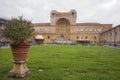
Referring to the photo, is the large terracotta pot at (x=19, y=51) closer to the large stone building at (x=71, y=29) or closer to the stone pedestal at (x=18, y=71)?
the stone pedestal at (x=18, y=71)

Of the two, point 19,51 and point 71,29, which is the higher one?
point 71,29

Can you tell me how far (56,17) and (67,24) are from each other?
15.0 feet

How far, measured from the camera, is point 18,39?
21.4 feet

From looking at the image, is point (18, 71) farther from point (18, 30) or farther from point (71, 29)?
point (71, 29)

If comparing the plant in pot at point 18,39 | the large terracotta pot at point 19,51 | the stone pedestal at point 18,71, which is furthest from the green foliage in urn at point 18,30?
the stone pedestal at point 18,71

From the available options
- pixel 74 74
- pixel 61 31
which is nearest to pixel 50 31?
pixel 61 31

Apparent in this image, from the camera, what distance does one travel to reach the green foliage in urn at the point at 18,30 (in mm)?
6480

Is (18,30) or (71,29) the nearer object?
(18,30)

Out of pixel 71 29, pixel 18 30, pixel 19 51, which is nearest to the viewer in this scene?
pixel 18 30

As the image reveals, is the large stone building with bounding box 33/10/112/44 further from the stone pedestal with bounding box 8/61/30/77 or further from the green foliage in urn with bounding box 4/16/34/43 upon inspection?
the stone pedestal with bounding box 8/61/30/77

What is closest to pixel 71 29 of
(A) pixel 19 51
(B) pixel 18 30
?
(A) pixel 19 51

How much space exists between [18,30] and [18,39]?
0.94 ft

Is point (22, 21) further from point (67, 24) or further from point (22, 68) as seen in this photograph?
point (67, 24)

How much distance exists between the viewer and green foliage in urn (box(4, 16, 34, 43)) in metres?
6.48
